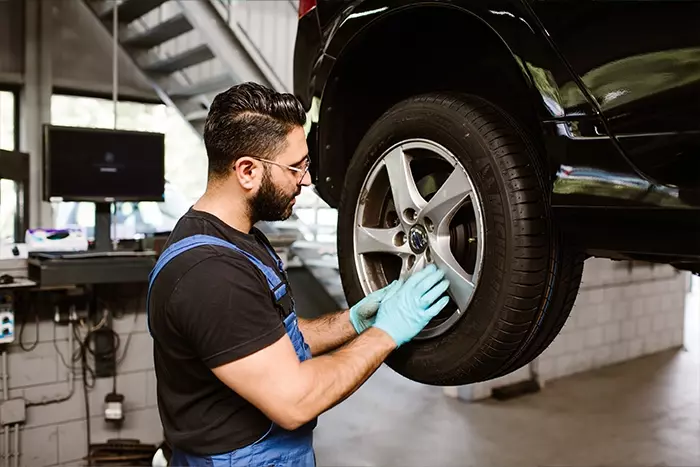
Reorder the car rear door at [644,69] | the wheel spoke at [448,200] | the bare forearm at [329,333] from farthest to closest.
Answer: the bare forearm at [329,333] < the wheel spoke at [448,200] < the car rear door at [644,69]

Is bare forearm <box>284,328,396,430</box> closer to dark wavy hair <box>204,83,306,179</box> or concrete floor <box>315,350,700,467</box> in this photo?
dark wavy hair <box>204,83,306,179</box>

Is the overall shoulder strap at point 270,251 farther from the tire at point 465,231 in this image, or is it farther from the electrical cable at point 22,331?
the electrical cable at point 22,331

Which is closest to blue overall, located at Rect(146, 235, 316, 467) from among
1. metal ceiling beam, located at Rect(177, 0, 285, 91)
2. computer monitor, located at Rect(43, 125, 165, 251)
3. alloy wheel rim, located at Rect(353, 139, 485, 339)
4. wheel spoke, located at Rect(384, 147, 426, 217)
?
alloy wheel rim, located at Rect(353, 139, 485, 339)

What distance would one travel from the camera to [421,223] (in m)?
1.37

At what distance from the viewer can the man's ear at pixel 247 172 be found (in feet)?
4.65

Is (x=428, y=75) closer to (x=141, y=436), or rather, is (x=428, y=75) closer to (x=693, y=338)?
(x=141, y=436)

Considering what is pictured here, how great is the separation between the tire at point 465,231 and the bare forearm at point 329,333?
16 cm

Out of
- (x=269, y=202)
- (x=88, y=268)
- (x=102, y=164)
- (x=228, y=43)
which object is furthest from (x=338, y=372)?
(x=228, y=43)

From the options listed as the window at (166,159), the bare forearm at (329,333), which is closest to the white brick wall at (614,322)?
the window at (166,159)

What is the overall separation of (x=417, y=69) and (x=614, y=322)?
4.81 m

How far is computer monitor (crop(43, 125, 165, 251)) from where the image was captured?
317 centimetres

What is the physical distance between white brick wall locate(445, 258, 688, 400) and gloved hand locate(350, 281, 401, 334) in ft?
10.7

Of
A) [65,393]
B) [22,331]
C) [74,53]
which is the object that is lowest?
[65,393]

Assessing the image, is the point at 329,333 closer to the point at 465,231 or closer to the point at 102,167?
the point at 465,231
